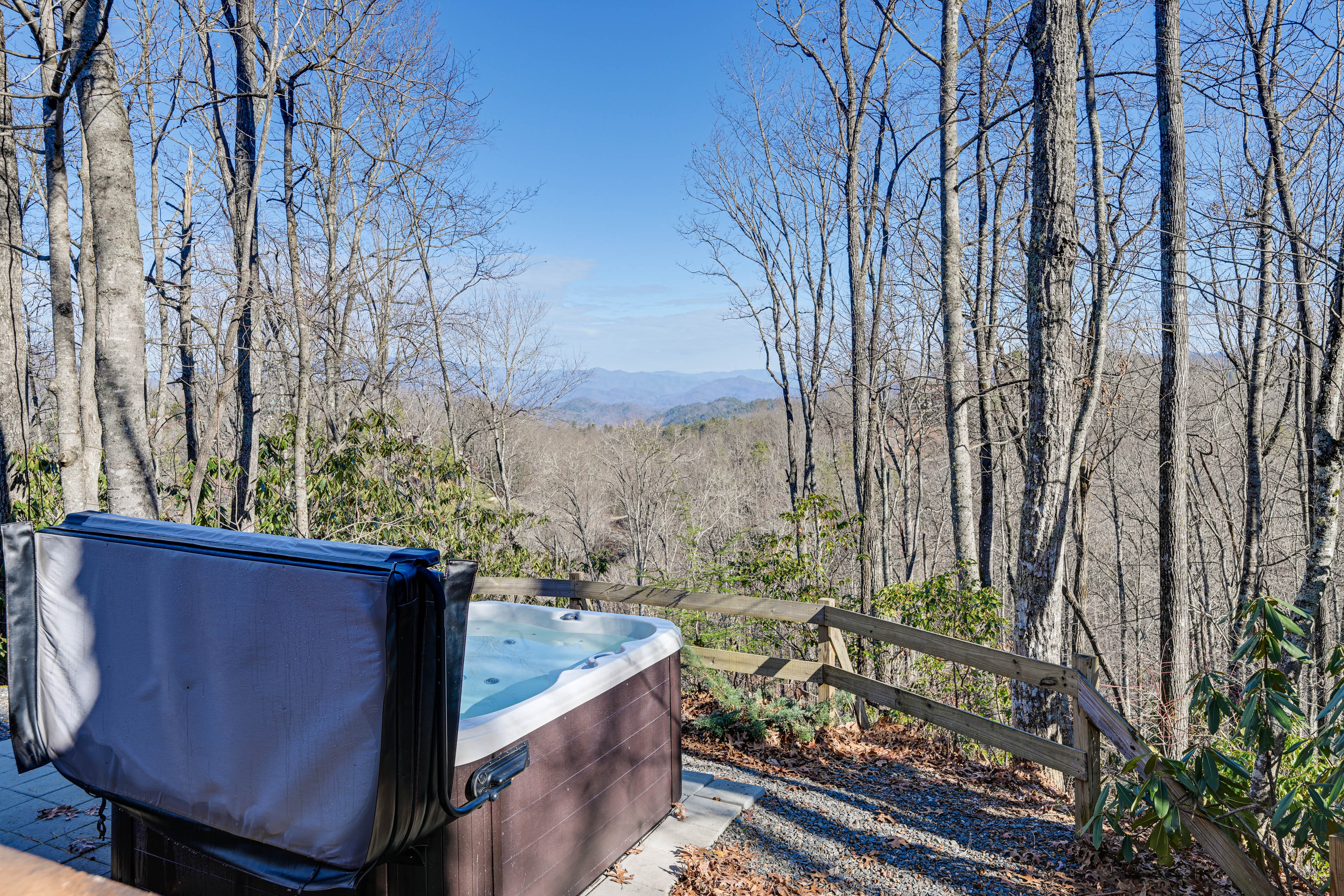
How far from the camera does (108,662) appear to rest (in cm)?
218

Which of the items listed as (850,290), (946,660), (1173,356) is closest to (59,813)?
(946,660)

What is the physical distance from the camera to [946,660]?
415cm

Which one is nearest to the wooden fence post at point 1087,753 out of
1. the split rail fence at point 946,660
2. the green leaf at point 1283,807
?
the split rail fence at point 946,660

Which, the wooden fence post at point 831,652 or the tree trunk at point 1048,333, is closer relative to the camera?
the wooden fence post at point 831,652

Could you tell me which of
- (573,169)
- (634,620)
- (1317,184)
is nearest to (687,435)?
(573,169)

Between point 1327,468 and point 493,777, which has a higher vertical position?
point 1327,468

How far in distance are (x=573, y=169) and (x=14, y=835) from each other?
12525 mm

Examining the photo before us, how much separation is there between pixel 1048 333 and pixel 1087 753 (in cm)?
265

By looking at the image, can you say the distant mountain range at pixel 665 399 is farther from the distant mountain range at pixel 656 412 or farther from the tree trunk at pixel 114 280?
the tree trunk at pixel 114 280

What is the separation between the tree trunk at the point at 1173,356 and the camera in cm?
567

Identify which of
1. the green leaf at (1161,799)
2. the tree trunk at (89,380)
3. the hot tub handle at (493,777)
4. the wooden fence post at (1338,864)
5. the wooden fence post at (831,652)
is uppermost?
the tree trunk at (89,380)

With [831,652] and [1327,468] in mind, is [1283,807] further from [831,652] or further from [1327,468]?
[1327,468]

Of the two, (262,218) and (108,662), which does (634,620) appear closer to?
(108,662)

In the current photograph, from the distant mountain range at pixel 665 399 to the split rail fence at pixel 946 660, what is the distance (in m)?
8.27
